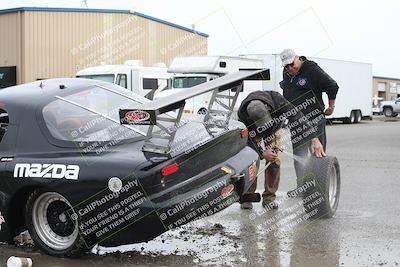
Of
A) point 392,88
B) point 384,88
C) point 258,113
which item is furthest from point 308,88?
point 384,88

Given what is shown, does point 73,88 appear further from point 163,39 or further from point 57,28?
point 163,39

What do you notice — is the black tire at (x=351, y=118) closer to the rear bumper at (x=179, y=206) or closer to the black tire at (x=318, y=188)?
the black tire at (x=318, y=188)

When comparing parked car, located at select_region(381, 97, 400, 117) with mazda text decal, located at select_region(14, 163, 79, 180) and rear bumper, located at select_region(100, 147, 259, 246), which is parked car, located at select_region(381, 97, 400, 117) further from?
mazda text decal, located at select_region(14, 163, 79, 180)

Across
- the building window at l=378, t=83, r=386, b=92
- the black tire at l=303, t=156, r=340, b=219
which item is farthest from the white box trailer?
the building window at l=378, t=83, r=386, b=92

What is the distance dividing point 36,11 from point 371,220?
22.6 metres

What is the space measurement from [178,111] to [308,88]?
2.36 meters

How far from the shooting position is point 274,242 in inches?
205

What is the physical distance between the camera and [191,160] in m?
4.66

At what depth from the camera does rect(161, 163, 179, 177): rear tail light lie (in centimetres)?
439

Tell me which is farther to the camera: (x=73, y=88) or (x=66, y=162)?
(x=73, y=88)

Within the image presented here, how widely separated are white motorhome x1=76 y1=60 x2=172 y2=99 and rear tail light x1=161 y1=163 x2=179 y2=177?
14284 mm

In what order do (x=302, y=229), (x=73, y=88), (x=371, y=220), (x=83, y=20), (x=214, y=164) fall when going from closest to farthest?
1. (x=214, y=164)
2. (x=73, y=88)
3. (x=302, y=229)
4. (x=371, y=220)
5. (x=83, y=20)

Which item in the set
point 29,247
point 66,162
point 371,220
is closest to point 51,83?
point 66,162

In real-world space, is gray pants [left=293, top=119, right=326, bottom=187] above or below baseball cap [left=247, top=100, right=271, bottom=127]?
below
